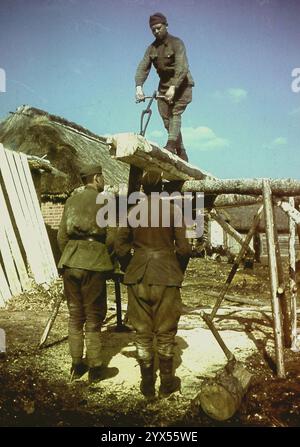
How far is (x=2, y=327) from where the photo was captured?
596cm

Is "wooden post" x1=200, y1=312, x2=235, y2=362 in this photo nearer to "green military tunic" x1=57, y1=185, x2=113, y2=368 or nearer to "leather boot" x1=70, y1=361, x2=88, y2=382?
"green military tunic" x1=57, y1=185, x2=113, y2=368

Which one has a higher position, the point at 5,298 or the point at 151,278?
the point at 151,278

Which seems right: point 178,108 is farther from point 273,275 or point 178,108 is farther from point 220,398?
point 220,398

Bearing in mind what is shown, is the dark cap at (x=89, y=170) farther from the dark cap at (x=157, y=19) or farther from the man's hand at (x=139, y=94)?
the dark cap at (x=157, y=19)

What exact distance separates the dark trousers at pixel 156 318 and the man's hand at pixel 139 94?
2.99 meters

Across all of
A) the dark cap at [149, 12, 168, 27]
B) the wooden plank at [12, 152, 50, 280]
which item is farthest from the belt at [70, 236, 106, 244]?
the wooden plank at [12, 152, 50, 280]

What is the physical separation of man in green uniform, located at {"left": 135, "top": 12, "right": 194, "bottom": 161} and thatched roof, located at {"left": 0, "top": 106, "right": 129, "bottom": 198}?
518 centimetres

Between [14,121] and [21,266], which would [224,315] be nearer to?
[21,266]

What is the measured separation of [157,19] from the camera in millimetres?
5438

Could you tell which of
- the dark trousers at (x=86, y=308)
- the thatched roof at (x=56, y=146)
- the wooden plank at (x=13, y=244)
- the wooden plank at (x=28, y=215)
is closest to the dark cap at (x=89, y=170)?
the dark trousers at (x=86, y=308)

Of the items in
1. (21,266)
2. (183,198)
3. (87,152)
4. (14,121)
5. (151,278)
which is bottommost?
(21,266)
